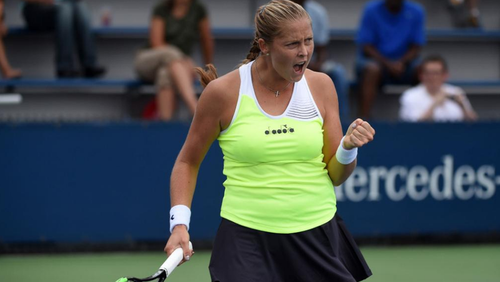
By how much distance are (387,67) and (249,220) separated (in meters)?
5.96

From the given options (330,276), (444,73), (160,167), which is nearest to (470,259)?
(444,73)

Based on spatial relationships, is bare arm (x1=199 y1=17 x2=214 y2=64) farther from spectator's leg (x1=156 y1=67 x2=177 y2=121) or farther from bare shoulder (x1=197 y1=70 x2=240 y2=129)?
bare shoulder (x1=197 y1=70 x2=240 y2=129)

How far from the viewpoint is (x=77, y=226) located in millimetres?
7016

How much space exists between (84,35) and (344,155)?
19.6 feet

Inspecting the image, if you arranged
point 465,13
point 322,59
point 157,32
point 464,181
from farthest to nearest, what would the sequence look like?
point 465,13
point 322,59
point 157,32
point 464,181

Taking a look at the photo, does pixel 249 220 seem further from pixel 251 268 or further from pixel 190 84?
pixel 190 84

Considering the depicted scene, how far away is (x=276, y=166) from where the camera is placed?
314cm

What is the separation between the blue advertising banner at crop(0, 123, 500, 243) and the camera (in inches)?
275

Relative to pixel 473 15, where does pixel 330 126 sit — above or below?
below

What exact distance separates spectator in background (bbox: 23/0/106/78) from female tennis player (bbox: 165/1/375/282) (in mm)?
5664

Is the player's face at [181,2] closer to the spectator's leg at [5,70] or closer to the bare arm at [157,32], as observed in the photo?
the bare arm at [157,32]

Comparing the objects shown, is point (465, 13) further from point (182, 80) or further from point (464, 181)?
point (182, 80)

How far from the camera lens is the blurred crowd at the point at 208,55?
26.9ft

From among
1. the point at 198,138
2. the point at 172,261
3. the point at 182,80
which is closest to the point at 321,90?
the point at 198,138
